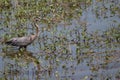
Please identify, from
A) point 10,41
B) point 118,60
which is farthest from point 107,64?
point 10,41

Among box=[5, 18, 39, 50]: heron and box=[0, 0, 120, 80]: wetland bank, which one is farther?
box=[5, 18, 39, 50]: heron

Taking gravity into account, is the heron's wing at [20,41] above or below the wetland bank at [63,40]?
above

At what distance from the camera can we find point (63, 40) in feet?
50.8

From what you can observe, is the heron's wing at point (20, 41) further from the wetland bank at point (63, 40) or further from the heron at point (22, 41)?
the wetland bank at point (63, 40)

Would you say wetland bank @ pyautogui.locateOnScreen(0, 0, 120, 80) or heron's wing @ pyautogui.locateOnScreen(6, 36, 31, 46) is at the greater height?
heron's wing @ pyautogui.locateOnScreen(6, 36, 31, 46)

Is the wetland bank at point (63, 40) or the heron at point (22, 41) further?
the heron at point (22, 41)

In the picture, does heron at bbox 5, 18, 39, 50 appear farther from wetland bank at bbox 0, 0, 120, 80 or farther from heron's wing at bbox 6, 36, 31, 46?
wetland bank at bbox 0, 0, 120, 80

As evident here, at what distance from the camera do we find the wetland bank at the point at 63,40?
12.4 metres

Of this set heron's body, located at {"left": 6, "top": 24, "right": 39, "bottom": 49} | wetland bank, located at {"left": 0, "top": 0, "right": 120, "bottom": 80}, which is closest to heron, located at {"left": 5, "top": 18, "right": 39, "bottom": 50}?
heron's body, located at {"left": 6, "top": 24, "right": 39, "bottom": 49}

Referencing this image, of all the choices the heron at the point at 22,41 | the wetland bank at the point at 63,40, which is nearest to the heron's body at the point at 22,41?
the heron at the point at 22,41

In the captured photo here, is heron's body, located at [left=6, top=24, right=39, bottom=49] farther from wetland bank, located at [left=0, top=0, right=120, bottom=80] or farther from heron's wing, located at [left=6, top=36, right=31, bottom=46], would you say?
wetland bank, located at [left=0, top=0, right=120, bottom=80]

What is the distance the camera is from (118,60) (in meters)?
13.1

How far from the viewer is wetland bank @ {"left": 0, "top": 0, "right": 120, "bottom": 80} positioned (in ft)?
40.8

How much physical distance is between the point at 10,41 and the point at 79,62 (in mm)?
2684
